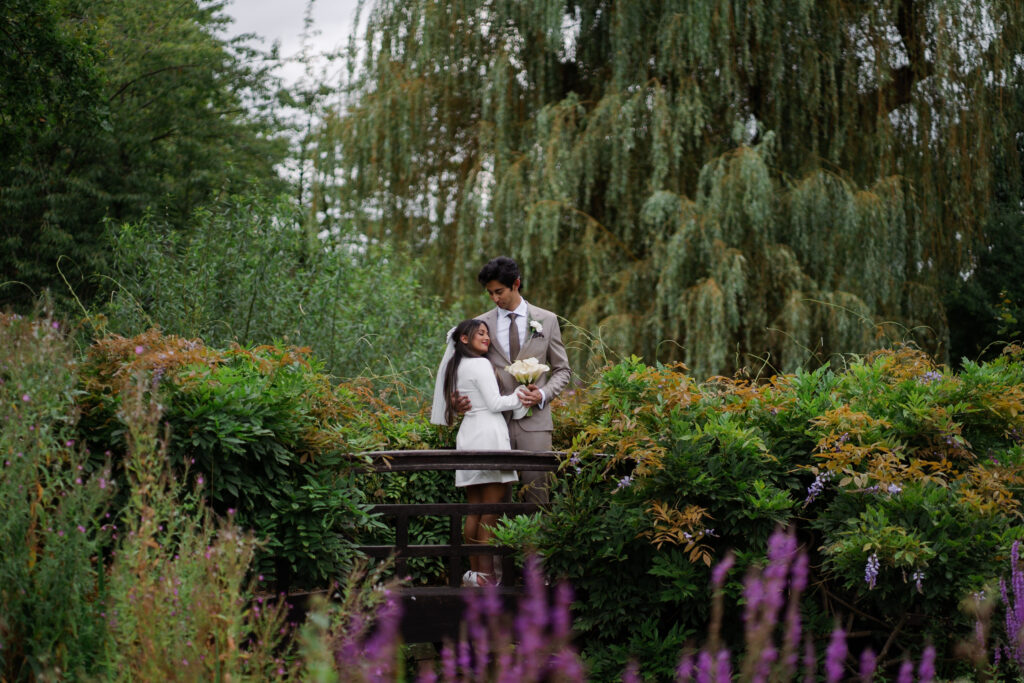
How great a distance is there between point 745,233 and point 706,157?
1022 mm

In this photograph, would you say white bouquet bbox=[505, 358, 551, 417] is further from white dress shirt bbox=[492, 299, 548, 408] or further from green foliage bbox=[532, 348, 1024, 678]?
green foliage bbox=[532, 348, 1024, 678]

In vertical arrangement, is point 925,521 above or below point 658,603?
above

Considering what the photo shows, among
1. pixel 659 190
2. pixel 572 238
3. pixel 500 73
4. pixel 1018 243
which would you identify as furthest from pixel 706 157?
pixel 1018 243

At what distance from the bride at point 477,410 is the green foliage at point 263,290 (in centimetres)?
321

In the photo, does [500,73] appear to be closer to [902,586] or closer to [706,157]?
[706,157]

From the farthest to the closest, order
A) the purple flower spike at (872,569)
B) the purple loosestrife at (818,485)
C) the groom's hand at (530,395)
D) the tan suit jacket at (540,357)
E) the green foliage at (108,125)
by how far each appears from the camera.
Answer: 1. the green foliage at (108,125)
2. the tan suit jacket at (540,357)
3. the groom's hand at (530,395)
4. the purple loosestrife at (818,485)
5. the purple flower spike at (872,569)

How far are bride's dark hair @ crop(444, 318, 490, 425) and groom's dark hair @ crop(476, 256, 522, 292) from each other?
0.25 metres

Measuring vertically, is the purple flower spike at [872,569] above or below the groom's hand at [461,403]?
below

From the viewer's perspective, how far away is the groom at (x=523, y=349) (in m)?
5.12

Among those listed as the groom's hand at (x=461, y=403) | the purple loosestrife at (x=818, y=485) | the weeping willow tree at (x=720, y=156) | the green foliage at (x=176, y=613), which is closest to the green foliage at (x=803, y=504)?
the purple loosestrife at (x=818, y=485)

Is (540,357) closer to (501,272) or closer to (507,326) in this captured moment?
(507,326)

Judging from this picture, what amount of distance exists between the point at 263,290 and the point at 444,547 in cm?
525

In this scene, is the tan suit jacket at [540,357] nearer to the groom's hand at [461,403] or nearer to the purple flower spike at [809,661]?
the groom's hand at [461,403]

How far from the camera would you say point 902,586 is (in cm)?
380
